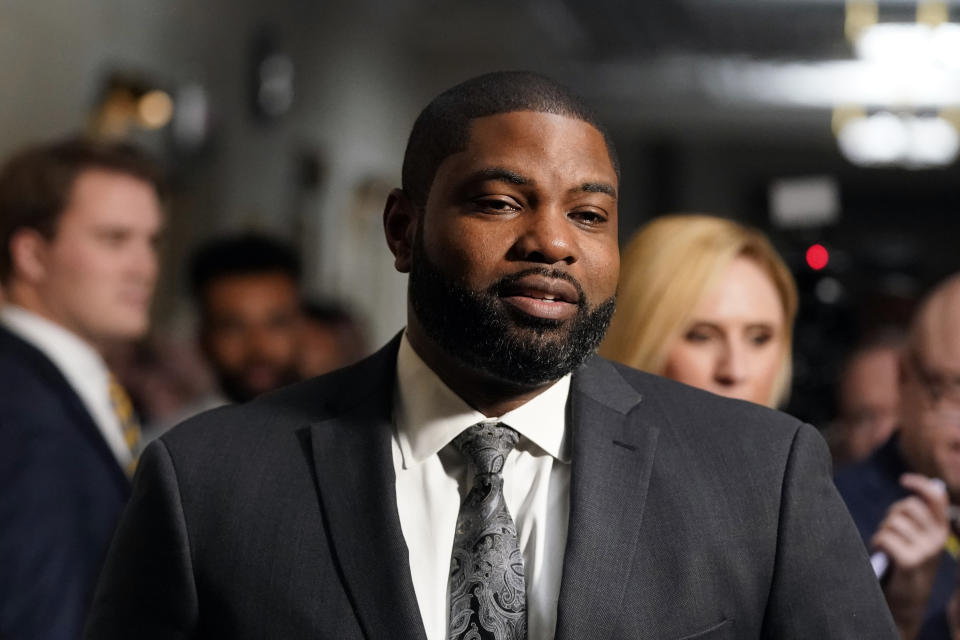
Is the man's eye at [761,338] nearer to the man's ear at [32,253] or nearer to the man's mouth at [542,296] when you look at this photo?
the man's mouth at [542,296]

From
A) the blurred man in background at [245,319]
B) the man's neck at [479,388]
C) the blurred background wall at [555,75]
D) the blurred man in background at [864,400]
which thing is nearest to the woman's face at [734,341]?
the blurred background wall at [555,75]

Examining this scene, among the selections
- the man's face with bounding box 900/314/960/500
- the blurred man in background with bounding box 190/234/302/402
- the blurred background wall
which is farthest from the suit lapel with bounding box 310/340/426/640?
the blurred man in background with bounding box 190/234/302/402

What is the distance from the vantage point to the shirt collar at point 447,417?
5.65 feet

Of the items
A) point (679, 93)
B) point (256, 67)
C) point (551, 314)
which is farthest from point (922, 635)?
point (679, 93)

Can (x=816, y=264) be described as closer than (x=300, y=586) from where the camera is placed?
No

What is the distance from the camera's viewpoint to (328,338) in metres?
5.67

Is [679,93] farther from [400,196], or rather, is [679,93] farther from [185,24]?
[400,196]

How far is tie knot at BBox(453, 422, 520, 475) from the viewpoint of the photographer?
169 cm

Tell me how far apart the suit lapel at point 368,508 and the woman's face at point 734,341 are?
0.85 m

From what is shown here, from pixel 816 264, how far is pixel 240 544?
2512 mm

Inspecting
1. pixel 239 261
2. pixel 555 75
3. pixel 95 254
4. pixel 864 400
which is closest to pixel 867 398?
pixel 864 400

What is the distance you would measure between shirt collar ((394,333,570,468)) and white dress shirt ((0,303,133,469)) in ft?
4.05

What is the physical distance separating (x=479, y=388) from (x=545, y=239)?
0.80 feet

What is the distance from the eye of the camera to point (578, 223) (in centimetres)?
164
